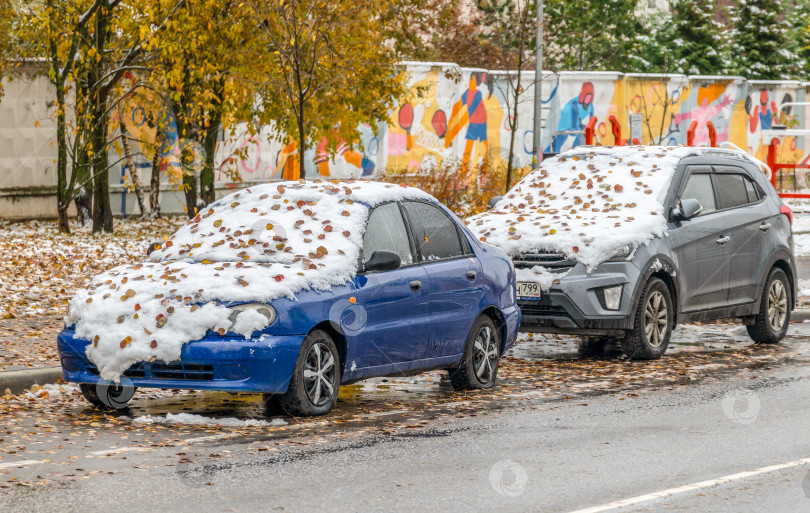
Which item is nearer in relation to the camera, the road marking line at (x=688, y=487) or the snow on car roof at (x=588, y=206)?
the road marking line at (x=688, y=487)

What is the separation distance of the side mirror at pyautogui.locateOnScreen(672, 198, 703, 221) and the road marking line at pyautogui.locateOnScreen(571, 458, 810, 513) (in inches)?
197

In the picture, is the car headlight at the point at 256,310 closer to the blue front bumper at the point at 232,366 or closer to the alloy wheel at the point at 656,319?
the blue front bumper at the point at 232,366

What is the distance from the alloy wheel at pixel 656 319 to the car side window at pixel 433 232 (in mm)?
2402

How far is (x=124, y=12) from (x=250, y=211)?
12.6 metres

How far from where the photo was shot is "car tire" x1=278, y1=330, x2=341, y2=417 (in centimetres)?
873

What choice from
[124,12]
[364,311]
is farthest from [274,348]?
[124,12]

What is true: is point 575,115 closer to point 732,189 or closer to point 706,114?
point 706,114

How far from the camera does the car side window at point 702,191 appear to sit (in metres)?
13.2

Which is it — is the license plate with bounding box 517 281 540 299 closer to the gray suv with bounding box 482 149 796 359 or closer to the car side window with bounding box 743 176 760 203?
the gray suv with bounding box 482 149 796 359

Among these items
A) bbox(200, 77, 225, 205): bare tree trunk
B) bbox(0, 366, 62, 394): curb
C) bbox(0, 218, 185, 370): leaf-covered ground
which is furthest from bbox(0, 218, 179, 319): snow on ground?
bbox(0, 366, 62, 394): curb

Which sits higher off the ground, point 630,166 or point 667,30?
point 667,30

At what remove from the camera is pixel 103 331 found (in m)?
8.82

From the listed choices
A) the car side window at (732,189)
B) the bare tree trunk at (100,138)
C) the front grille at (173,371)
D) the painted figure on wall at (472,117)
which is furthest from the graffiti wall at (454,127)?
the front grille at (173,371)

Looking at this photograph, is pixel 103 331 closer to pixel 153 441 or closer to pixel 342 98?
pixel 153 441
